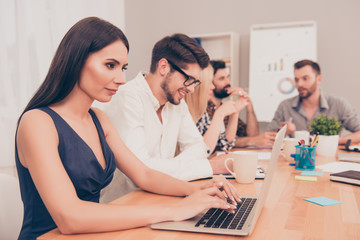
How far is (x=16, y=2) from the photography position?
90.1 inches

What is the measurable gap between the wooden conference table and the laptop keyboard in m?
Answer: 0.04

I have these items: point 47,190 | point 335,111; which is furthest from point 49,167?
point 335,111

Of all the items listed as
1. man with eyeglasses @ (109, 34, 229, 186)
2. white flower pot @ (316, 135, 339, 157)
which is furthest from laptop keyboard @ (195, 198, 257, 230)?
white flower pot @ (316, 135, 339, 157)

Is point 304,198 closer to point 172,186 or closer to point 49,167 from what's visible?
point 172,186

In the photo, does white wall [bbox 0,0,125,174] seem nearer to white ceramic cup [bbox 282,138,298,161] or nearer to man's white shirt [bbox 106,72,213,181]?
man's white shirt [bbox 106,72,213,181]

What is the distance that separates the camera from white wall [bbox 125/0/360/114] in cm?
375

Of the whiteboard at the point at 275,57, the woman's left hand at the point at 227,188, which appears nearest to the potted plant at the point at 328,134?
the woman's left hand at the point at 227,188

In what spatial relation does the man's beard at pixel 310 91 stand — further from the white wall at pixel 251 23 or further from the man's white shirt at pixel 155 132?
the man's white shirt at pixel 155 132

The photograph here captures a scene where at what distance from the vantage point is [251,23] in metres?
4.09

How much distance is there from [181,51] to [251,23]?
2.76m

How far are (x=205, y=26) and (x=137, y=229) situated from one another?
385 cm

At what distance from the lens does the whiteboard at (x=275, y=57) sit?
362cm

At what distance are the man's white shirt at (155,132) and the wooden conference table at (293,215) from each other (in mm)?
199

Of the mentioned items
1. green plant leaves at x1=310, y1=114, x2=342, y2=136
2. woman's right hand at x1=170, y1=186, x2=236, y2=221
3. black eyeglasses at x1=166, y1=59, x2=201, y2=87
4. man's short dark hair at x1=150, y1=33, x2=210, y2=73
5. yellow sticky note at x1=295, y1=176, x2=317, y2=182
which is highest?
man's short dark hair at x1=150, y1=33, x2=210, y2=73
